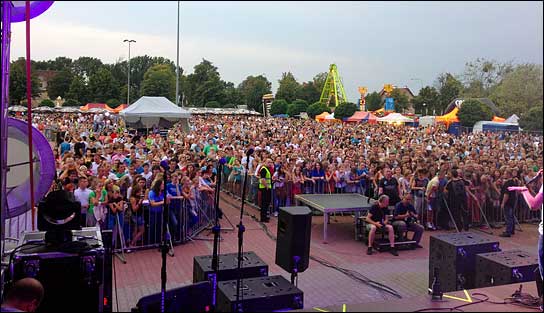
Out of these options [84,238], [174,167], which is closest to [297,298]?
[84,238]

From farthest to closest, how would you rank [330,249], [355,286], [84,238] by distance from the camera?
[330,249] → [355,286] → [84,238]

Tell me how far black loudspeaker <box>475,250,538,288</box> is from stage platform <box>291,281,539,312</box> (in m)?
0.38

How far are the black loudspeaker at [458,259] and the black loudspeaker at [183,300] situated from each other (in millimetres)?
3583

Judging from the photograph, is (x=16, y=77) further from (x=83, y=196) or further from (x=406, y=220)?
(x=406, y=220)

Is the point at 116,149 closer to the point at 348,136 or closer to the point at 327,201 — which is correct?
the point at 327,201

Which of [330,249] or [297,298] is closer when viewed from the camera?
[297,298]

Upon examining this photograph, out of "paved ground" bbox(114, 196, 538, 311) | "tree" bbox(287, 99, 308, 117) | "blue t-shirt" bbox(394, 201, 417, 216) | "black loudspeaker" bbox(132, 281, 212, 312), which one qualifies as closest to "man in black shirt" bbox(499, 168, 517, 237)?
"paved ground" bbox(114, 196, 538, 311)

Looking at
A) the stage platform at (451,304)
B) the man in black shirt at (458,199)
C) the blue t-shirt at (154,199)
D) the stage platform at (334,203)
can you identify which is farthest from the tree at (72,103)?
the stage platform at (451,304)

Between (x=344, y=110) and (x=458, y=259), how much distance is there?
132 ft

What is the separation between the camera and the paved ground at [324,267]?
7.35 meters

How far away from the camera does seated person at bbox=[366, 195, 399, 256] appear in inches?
386

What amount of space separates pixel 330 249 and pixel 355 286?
2252 millimetres

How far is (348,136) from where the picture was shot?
28141mm

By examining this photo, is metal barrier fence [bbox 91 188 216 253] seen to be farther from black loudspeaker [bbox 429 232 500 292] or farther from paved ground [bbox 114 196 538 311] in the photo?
black loudspeaker [bbox 429 232 500 292]
